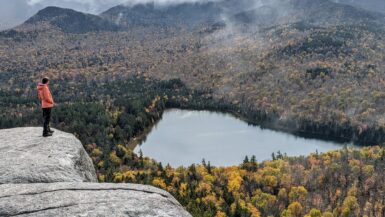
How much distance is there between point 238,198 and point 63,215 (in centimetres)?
17572

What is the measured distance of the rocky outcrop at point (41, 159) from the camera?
30.5 m

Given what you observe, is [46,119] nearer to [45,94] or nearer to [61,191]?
[45,94]

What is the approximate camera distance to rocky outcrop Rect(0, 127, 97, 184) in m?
30.5

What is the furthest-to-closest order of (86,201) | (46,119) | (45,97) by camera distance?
(45,97)
(46,119)
(86,201)

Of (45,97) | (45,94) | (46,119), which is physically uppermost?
(45,94)

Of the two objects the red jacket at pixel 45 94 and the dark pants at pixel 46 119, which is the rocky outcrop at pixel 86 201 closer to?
the dark pants at pixel 46 119

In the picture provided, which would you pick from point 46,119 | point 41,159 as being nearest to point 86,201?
point 41,159

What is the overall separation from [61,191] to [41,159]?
7.12 m

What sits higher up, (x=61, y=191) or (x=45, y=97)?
(x=45, y=97)

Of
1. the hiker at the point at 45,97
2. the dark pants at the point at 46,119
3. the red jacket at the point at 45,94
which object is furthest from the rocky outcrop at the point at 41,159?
the red jacket at the point at 45,94

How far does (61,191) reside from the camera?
1038 inches

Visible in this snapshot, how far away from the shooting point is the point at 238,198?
193750mm

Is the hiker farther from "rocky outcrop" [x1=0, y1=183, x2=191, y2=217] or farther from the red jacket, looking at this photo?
"rocky outcrop" [x1=0, y1=183, x2=191, y2=217]

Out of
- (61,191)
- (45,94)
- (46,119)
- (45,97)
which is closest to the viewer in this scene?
(61,191)
